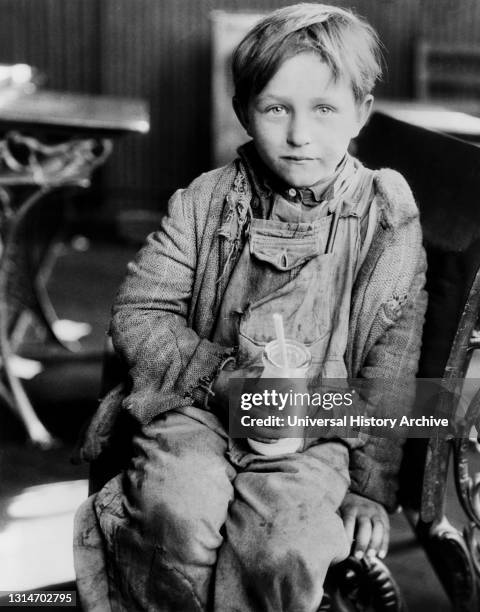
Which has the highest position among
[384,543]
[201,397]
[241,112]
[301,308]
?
[241,112]

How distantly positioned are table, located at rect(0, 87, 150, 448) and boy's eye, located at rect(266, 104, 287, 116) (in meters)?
0.86

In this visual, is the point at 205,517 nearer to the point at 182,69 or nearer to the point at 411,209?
the point at 411,209

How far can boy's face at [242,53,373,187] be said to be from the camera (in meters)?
0.81

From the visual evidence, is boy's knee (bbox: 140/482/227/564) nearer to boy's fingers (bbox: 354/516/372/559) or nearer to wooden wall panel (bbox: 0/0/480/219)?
boy's fingers (bbox: 354/516/372/559)

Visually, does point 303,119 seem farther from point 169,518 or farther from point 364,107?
point 169,518

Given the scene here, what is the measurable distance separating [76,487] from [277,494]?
91 centimetres

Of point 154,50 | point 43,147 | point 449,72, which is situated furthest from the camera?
point 154,50

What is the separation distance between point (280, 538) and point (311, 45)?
519 mm

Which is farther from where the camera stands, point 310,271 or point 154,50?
point 154,50

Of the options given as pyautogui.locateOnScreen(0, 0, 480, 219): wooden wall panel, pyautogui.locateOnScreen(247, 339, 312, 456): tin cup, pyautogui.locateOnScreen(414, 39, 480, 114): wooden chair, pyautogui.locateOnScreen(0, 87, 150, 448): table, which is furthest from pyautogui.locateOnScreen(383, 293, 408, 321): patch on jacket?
pyautogui.locateOnScreen(0, 0, 480, 219): wooden wall panel

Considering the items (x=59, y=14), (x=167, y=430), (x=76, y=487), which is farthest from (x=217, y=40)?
(x=167, y=430)

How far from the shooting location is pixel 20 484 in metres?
1.60

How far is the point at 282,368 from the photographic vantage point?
0.79 metres

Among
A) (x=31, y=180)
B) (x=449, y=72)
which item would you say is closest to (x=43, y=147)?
(x=31, y=180)
